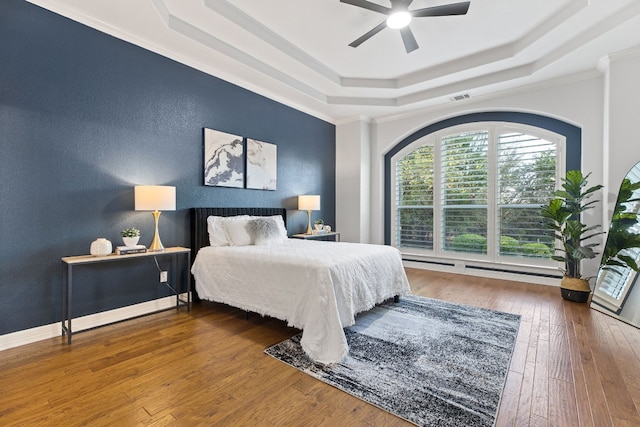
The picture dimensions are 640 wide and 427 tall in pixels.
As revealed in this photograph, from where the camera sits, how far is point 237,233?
11.6 feet

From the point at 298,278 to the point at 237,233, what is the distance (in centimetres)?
141

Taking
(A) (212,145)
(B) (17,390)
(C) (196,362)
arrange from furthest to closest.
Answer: (A) (212,145) → (C) (196,362) → (B) (17,390)

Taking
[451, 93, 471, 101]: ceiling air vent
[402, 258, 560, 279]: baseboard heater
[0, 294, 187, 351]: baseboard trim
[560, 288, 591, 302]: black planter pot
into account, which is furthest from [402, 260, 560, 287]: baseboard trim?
[0, 294, 187, 351]: baseboard trim

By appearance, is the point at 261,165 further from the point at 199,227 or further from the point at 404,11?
the point at 404,11

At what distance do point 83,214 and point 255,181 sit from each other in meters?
2.14

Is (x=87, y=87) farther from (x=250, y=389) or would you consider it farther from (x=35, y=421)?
(x=250, y=389)

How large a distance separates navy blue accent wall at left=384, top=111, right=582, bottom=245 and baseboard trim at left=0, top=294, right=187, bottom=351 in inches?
168

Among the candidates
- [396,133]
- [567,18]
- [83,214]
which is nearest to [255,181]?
[83,214]

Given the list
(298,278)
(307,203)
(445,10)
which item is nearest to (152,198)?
(298,278)

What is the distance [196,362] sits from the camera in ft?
7.13

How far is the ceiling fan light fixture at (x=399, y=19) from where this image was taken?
272 centimetres

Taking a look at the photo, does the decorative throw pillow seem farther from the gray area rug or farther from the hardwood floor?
the gray area rug

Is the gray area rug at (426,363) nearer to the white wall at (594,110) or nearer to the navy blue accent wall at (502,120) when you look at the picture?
the white wall at (594,110)

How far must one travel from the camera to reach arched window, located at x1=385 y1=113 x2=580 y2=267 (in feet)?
14.6
